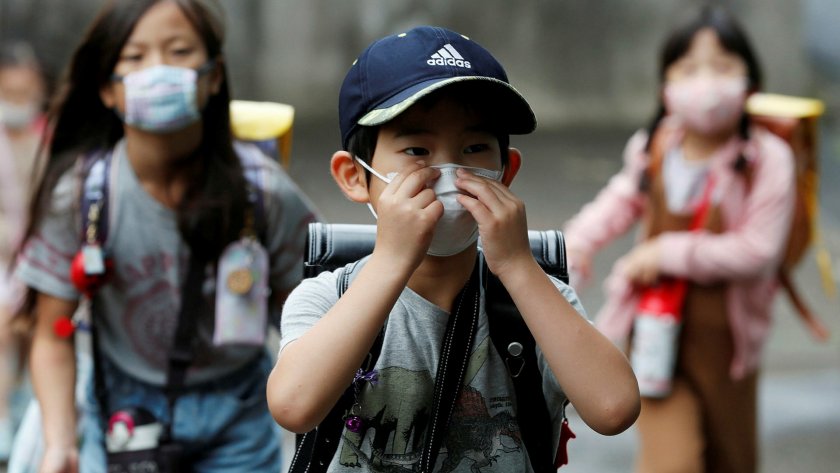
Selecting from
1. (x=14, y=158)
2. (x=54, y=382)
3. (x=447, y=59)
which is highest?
(x=447, y=59)

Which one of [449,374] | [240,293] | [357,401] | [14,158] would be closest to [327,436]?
[357,401]

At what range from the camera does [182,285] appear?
3.85m

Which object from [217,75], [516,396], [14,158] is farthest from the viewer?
[14,158]

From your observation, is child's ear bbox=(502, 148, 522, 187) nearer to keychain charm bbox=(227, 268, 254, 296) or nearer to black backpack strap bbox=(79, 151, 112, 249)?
keychain charm bbox=(227, 268, 254, 296)

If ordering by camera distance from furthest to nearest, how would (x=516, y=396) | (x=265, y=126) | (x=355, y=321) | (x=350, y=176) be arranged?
(x=265, y=126)
(x=350, y=176)
(x=516, y=396)
(x=355, y=321)

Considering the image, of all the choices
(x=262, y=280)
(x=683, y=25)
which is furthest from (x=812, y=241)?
(x=262, y=280)

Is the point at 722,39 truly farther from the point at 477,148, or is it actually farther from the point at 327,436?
the point at 327,436

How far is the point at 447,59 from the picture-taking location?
2404 millimetres

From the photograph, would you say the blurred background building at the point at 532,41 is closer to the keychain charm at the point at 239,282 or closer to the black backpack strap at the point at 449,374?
the keychain charm at the point at 239,282

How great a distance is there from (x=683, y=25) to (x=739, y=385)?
1377mm

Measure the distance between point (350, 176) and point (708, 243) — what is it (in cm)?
257

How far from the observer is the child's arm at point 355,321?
2.27 metres

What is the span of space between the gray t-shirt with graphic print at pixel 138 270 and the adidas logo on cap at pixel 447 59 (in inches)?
61.9

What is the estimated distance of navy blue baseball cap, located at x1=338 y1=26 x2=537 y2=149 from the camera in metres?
2.36
